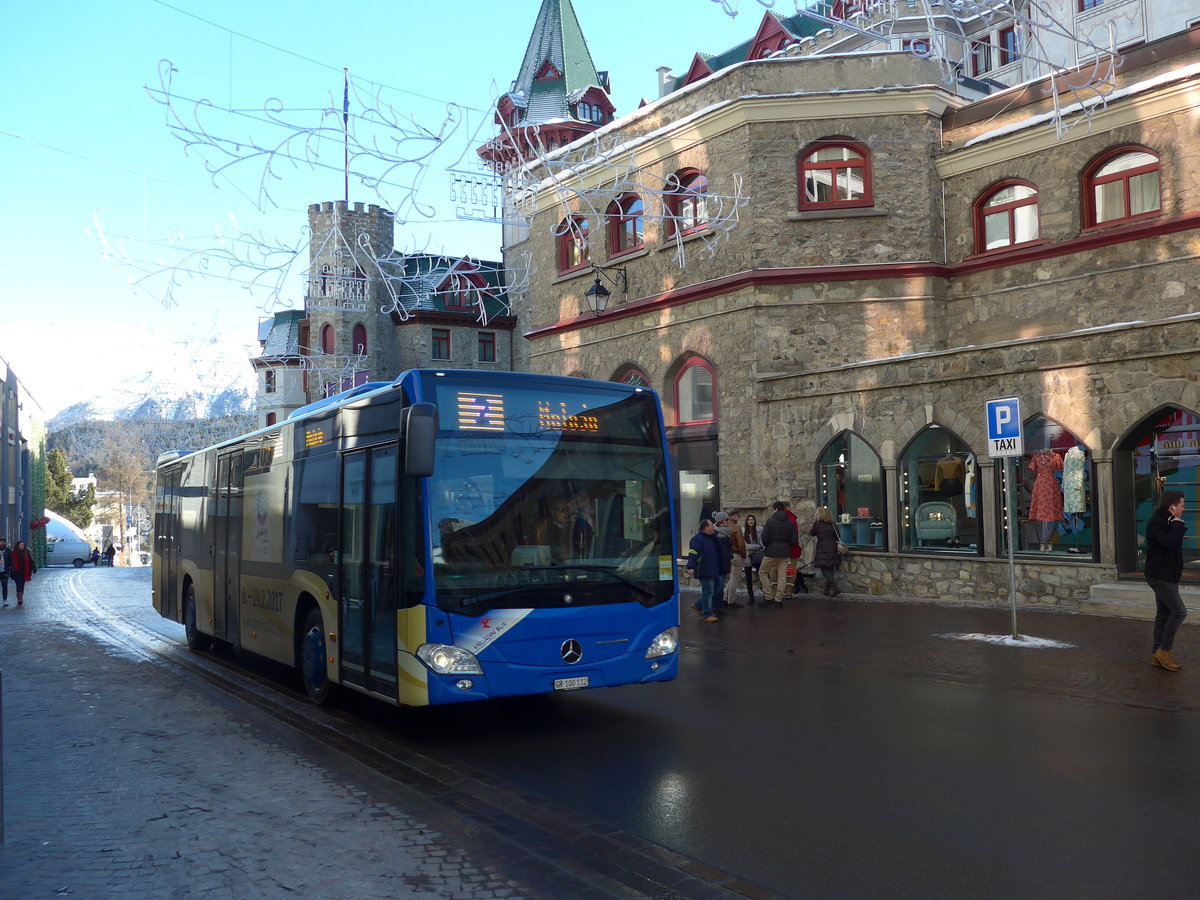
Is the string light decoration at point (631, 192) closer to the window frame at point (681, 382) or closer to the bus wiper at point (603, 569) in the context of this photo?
the window frame at point (681, 382)

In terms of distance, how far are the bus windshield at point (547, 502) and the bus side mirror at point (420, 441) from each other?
0.33 metres

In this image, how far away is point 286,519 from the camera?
1049 centimetres

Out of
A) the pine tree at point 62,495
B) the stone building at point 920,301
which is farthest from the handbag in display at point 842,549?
the pine tree at point 62,495

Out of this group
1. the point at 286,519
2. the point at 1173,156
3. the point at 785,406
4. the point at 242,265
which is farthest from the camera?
the point at 785,406

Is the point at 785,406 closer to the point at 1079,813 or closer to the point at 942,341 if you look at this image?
the point at 942,341

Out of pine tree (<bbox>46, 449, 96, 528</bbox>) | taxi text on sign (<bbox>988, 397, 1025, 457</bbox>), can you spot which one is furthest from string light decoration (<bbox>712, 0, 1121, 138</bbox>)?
pine tree (<bbox>46, 449, 96, 528</bbox>)

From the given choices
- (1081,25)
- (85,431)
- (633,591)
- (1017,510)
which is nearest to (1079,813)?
(633,591)

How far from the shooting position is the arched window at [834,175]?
22094mm

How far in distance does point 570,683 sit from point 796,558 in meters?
11.8

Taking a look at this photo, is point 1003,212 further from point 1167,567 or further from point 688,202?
point 1167,567

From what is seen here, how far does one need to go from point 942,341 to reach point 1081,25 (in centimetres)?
2319

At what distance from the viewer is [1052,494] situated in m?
16.6

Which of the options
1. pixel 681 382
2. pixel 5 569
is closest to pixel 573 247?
pixel 681 382

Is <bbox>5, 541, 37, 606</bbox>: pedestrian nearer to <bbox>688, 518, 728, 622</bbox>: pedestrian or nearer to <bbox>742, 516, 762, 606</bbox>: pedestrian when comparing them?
<bbox>742, 516, 762, 606</bbox>: pedestrian
